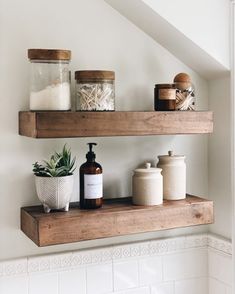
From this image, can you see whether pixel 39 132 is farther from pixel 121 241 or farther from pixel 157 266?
pixel 157 266

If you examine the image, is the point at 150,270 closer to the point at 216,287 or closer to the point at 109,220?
the point at 216,287

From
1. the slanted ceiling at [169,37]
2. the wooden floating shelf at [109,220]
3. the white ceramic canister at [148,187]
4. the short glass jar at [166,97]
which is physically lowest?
the wooden floating shelf at [109,220]

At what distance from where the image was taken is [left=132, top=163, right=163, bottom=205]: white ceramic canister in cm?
176

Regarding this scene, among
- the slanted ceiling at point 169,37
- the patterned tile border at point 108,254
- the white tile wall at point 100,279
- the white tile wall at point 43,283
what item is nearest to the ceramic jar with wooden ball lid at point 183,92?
the slanted ceiling at point 169,37

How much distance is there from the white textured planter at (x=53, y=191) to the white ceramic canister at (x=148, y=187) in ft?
0.91

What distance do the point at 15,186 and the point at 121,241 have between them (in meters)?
0.50

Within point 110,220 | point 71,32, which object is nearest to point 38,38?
point 71,32

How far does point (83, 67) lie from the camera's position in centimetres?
181

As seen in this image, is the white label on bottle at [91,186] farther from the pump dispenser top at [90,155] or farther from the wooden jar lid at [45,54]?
the wooden jar lid at [45,54]

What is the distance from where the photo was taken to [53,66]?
1608 millimetres

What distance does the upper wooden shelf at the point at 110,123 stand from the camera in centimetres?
152

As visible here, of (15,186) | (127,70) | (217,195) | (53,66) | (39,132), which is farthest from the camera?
(217,195)

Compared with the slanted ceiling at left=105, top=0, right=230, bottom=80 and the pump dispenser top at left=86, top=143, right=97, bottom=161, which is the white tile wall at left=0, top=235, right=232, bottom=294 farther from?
the slanted ceiling at left=105, top=0, right=230, bottom=80

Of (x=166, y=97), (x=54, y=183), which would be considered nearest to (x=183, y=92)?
(x=166, y=97)
